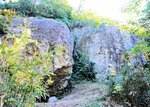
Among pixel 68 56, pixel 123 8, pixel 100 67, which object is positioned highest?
pixel 123 8

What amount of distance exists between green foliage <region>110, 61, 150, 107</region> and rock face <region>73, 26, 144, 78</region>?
3.84 metres

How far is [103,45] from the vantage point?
31.3 feet

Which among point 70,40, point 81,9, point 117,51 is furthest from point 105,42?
point 81,9

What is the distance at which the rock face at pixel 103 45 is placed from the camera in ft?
30.3

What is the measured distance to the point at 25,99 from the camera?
2.49 meters

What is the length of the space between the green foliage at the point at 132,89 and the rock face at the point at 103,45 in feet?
12.6

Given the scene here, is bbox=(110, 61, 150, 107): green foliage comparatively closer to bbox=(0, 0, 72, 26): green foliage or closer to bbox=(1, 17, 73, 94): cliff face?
bbox=(1, 17, 73, 94): cliff face

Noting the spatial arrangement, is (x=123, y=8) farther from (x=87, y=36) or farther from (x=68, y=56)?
(x=87, y=36)

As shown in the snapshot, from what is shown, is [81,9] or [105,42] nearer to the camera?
[105,42]

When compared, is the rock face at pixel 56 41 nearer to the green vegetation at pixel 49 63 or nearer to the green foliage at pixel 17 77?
the green vegetation at pixel 49 63

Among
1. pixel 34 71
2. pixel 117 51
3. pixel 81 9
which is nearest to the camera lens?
pixel 34 71

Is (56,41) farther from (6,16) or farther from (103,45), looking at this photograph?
(6,16)

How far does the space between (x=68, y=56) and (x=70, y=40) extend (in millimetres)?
664

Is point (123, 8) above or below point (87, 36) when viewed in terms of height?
above
